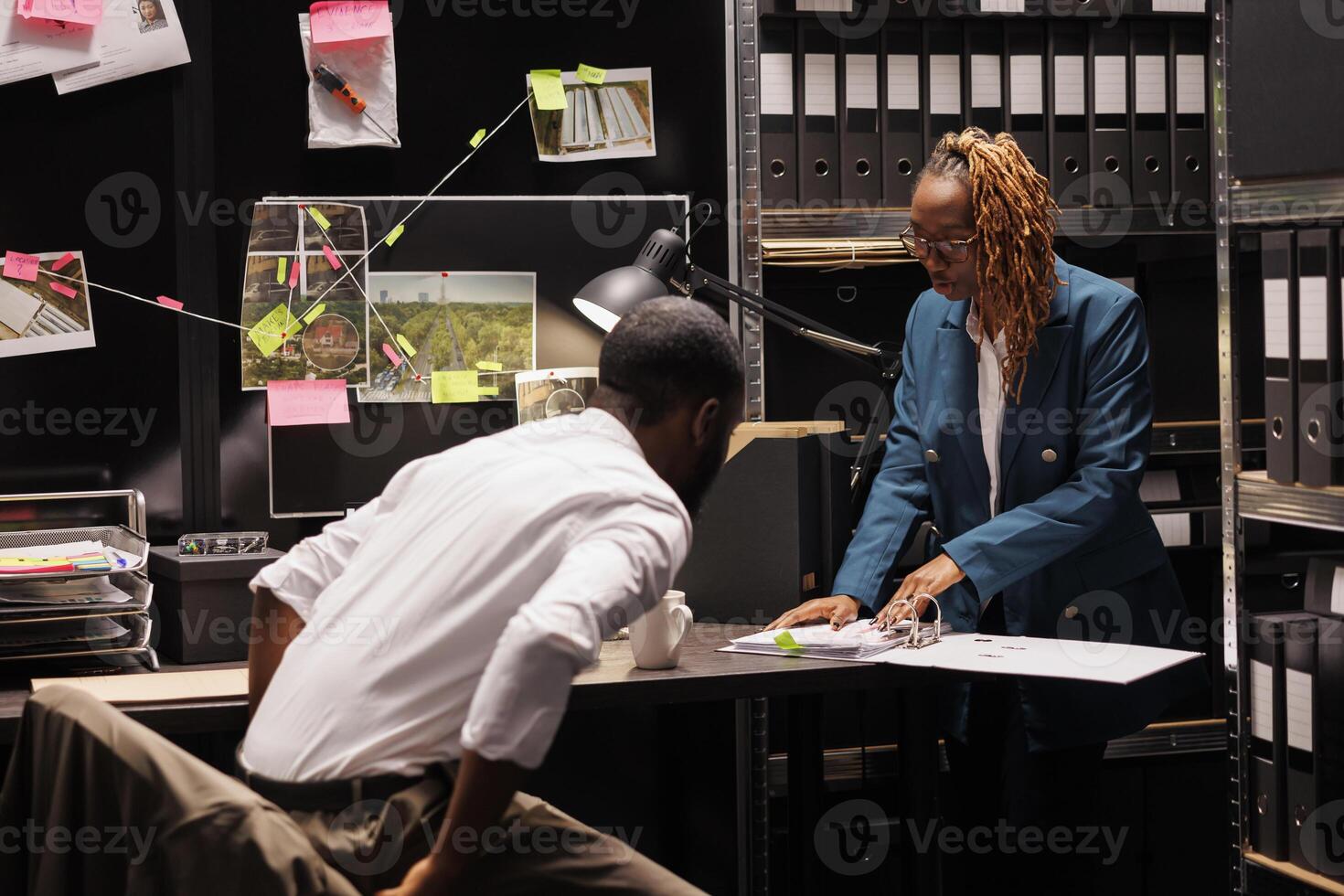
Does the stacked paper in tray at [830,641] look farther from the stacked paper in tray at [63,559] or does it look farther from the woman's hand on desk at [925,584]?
the stacked paper in tray at [63,559]

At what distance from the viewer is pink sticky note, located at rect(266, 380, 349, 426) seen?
2490 mm

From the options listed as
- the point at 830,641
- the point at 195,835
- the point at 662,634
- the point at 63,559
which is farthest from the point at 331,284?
the point at 195,835

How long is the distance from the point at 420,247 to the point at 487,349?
0.23m

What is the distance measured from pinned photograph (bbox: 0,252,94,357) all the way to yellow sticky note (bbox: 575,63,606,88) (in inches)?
38.2

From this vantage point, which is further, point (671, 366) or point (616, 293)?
point (616, 293)

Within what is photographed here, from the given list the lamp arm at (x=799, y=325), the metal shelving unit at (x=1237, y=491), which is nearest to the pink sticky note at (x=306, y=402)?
the lamp arm at (x=799, y=325)

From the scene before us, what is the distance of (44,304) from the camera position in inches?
93.6

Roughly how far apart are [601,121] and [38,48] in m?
1.00

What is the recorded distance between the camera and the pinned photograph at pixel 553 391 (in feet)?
7.89

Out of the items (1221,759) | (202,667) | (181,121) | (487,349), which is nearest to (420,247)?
(487,349)

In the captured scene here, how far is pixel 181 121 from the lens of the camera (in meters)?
2.45

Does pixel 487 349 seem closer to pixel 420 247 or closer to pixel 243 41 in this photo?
pixel 420 247

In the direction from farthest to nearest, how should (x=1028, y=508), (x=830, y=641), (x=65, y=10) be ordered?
1. (x=65, y=10)
2. (x=1028, y=508)
3. (x=830, y=641)

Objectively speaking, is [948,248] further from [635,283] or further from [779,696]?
[779,696]
